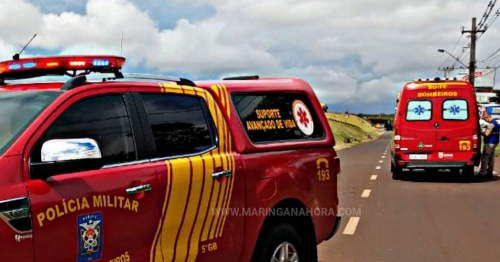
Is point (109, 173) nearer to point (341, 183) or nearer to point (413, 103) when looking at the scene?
point (341, 183)

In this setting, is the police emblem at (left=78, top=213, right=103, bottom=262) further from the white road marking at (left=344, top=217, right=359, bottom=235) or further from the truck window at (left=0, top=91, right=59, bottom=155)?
the white road marking at (left=344, top=217, right=359, bottom=235)

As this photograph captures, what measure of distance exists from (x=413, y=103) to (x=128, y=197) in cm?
1279

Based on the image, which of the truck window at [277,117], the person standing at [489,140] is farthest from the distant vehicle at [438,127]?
the truck window at [277,117]

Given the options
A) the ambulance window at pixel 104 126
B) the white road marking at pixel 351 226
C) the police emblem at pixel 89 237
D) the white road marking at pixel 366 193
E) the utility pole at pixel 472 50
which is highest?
the utility pole at pixel 472 50

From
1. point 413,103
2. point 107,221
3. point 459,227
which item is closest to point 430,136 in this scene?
point 413,103

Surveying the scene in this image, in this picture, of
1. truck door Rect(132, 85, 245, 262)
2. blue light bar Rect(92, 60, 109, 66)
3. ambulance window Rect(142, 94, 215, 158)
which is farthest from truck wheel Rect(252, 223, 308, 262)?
blue light bar Rect(92, 60, 109, 66)

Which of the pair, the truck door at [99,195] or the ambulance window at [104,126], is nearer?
the truck door at [99,195]

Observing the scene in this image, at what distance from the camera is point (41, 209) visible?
3016 mm

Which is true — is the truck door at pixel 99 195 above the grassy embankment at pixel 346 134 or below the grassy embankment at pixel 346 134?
above

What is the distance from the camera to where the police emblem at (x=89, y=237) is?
3207 mm

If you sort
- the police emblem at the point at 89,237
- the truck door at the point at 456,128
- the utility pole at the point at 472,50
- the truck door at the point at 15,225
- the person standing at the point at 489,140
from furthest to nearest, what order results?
the utility pole at the point at 472,50
the person standing at the point at 489,140
the truck door at the point at 456,128
the police emblem at the point at 89,237
the truck door at the point at 15,225

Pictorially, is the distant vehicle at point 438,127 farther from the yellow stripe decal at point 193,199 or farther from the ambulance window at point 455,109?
the yellow stripe decal at point 193,199

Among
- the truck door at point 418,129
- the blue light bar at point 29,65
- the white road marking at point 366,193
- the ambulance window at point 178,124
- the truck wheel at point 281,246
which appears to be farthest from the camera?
the truck door at point 418,129

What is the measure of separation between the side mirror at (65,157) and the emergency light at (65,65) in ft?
3.03
